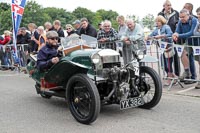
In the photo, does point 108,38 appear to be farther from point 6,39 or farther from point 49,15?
point 49,15

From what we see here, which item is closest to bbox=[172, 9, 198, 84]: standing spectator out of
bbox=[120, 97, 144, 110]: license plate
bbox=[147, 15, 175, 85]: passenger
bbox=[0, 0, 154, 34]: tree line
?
bbox=[147, 15, 175, 85]: passenger

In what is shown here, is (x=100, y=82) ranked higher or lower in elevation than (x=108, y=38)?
lower

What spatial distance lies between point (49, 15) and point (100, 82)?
74032 mm

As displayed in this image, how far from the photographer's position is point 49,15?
77.8 metres

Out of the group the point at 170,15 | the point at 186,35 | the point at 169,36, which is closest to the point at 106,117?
the point at 186,35

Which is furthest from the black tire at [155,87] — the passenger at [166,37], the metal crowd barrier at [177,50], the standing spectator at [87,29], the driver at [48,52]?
the standing spectator at [87,29]

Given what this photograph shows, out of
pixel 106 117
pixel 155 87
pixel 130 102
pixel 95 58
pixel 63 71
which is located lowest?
pixel 106 117

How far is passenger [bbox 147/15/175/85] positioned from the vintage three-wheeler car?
82.5 inches

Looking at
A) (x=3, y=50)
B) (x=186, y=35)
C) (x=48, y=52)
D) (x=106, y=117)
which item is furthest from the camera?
(x=3, y=50)

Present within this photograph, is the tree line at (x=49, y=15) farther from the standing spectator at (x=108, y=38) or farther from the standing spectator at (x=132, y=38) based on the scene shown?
the standing spectator at (x=132, y=38)

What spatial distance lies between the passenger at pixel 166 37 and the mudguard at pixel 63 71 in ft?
9.80

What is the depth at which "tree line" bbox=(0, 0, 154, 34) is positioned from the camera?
5519cm

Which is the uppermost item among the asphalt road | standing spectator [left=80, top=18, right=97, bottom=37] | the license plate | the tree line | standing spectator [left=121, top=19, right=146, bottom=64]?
the tree line

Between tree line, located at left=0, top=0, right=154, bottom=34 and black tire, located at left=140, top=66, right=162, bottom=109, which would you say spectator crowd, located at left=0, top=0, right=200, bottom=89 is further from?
tree line, located at left=0, top=0, right=154, bottom=34
